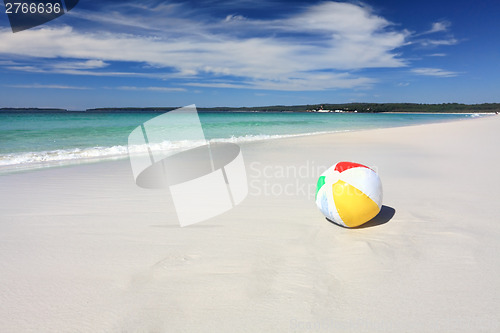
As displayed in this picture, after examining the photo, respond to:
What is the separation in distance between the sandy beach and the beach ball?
8.0 inches

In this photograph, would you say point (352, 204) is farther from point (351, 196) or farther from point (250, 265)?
point (250, 265)

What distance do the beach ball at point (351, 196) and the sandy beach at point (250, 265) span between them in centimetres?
20

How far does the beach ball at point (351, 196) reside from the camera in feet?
12.4

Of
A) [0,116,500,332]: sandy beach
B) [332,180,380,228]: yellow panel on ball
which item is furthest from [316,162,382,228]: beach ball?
[0,116,500,332]: sandy beach

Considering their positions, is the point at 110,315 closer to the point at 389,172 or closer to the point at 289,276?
the point at 289,276

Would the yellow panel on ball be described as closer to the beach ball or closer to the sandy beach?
the beach ball

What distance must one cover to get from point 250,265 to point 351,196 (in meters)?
1.51

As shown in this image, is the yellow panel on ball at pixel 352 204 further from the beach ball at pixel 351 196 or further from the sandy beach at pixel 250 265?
the sandy beach at pixel 250 265

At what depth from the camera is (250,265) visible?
3043mm

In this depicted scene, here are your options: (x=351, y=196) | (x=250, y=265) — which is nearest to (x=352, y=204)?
(x=351, y=196)

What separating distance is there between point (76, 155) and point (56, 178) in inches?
176

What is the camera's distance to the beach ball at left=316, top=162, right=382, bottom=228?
3.79m

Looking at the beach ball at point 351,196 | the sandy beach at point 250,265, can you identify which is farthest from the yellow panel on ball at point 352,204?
the sandy beach at point 250,265

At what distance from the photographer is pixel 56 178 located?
23.0 feet
